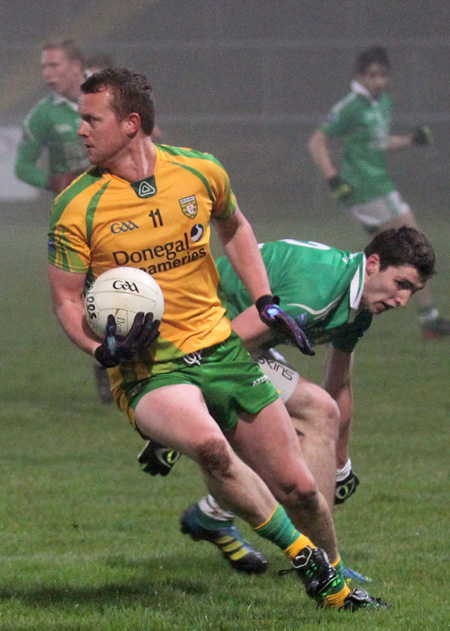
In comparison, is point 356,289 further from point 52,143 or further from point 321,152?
point 321,152

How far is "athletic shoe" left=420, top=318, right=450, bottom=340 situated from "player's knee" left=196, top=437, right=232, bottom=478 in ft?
26.6

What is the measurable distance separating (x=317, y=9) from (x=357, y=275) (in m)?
22.8

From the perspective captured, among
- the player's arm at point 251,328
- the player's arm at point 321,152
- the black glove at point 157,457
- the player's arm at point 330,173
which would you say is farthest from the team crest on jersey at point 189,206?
the player's arm at point 321,152

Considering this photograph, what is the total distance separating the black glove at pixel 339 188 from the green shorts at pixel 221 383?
7.99 m

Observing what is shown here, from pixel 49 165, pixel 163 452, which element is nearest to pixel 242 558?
pixel 163 452

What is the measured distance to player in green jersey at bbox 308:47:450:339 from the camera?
1295cm

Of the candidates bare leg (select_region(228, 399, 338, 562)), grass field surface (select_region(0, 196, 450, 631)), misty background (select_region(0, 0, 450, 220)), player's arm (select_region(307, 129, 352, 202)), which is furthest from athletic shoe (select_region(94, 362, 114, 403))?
misty background (select_region(0, 0, 450, 220))

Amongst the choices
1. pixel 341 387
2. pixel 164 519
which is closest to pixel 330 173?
pixel 164 519

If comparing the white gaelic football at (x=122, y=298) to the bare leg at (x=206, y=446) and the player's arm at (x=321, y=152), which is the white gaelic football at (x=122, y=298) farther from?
the player's arm at (x=321, y=152)

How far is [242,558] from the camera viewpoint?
5422 mm

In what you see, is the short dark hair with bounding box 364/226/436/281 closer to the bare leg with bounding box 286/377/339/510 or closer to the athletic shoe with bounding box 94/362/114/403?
the bare leg with bounding box 286/377/339/510

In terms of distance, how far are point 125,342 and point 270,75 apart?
74.4 ft

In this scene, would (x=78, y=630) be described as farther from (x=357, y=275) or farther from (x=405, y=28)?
(x=405, y=28)

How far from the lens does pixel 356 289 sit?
529cm
